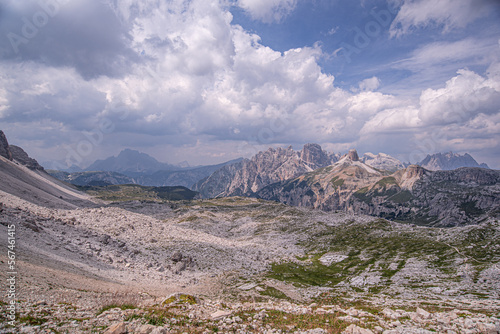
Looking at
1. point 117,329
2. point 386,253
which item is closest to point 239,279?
point 117,329

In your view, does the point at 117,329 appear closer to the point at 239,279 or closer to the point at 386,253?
the point at 239,279

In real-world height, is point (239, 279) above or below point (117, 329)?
below

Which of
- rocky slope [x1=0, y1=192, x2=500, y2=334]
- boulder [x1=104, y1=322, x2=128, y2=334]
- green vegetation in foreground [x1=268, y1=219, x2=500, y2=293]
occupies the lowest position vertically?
green vegetation in foreground [x1=268, y1=219, x2=500, y2=293]

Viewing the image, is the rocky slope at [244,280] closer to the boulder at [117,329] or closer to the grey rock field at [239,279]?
the boulder at [117,329]

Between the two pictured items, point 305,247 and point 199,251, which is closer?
point 199,251

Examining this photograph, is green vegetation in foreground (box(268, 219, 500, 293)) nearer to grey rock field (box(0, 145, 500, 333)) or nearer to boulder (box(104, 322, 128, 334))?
grey rock field (box(0, 145, 500, 333))

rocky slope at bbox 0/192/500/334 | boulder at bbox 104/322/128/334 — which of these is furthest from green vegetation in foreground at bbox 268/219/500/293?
boulder at bbox 104/322/128/334

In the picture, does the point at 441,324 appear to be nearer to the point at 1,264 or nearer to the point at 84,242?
the point at 1,264

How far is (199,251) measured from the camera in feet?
206

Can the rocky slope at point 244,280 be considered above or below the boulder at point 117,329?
below

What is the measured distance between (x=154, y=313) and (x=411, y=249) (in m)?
89.8

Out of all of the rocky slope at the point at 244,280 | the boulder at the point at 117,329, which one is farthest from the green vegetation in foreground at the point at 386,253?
the boulder at the point at 117,329

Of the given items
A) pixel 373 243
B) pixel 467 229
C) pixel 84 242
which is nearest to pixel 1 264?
pixel 84 242

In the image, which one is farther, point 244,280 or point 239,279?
point 239,279
